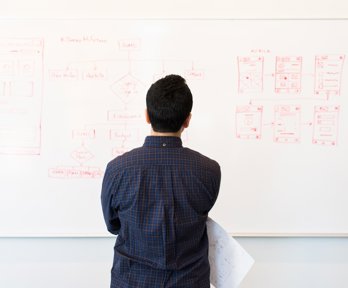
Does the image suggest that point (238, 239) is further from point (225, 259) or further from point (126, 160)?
point (126, 160)

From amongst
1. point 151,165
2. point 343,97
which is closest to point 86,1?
point 151,165

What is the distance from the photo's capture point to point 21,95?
1721 mm

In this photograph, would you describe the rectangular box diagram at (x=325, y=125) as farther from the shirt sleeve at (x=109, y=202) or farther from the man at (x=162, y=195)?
the shirt sleeve at (x=109, y=202)

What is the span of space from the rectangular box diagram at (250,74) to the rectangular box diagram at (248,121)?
0.32 ft

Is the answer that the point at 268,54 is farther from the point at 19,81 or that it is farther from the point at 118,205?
the point at 19,81

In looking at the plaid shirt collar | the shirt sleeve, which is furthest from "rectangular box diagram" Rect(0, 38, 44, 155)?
the plaid shirt collar

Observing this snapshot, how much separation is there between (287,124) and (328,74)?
1.14 feet

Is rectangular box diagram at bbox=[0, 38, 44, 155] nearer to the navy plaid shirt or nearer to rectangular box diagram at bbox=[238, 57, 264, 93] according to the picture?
the navy plaid shirt

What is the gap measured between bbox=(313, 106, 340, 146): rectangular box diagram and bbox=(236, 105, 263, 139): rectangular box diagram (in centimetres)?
31

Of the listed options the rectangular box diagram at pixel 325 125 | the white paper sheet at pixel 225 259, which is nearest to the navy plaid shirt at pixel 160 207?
the white paper sheet at pixel 225 259

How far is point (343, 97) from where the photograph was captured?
5.73ft

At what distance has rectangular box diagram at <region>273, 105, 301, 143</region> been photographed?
1744mm

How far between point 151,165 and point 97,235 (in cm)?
98

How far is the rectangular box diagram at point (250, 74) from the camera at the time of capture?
5.67 feet
